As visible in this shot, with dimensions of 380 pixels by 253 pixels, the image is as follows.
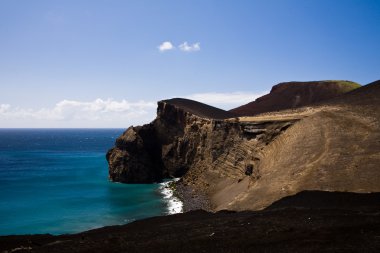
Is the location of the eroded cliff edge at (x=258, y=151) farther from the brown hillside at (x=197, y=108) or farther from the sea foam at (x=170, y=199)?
the sea foam at (x=170, y=199)

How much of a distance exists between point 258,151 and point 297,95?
2479 inches

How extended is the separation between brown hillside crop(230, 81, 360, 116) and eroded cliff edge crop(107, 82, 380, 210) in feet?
88.1

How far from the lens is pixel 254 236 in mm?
16188

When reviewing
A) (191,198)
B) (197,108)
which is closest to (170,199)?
(191,198)

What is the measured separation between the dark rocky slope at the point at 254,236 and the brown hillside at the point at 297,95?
7851cm

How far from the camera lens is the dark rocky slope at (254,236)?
14688mm

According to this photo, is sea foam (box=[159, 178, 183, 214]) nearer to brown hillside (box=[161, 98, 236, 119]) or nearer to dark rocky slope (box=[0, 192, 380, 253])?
brown hillside (box=[161, 98, 236, 119])

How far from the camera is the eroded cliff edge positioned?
1171 inches

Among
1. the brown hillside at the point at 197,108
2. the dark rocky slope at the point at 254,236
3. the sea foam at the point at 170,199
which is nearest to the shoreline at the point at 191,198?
the sea foam at the point at 170,199

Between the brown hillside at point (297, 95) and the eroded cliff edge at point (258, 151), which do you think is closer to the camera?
the eroded cliff edge at point (258, 151)

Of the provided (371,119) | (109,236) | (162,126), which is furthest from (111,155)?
(109,236)

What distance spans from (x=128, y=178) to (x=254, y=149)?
87.8 ft

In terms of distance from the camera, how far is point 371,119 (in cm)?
3922

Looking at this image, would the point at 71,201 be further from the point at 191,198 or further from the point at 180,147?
the point at 180,147
